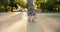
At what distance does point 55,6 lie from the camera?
50.0m

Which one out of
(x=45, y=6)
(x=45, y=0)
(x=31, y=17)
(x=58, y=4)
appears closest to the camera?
(x=31, y=17)

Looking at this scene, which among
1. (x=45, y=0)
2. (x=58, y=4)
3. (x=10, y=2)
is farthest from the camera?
(x=10, y=2)

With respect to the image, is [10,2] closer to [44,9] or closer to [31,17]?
[44,9]

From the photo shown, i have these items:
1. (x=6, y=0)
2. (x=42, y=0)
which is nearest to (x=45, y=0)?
(x=42, y=0)

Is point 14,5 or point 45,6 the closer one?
point 45,6

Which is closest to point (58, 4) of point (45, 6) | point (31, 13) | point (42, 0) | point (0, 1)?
point (45, 6)

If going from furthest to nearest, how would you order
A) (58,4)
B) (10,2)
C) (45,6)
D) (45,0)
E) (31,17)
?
(10,2)
(45,0)
(45,6)
(58,4)
(31,17)

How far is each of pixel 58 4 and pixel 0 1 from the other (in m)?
19.3

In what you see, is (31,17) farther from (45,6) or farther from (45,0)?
(45,0)

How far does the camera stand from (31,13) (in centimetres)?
1541

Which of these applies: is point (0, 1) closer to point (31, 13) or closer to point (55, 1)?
point (55, 1)

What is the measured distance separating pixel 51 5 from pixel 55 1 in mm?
2017

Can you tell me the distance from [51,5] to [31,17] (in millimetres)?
35956

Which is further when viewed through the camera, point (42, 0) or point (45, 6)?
point (42, 0)
